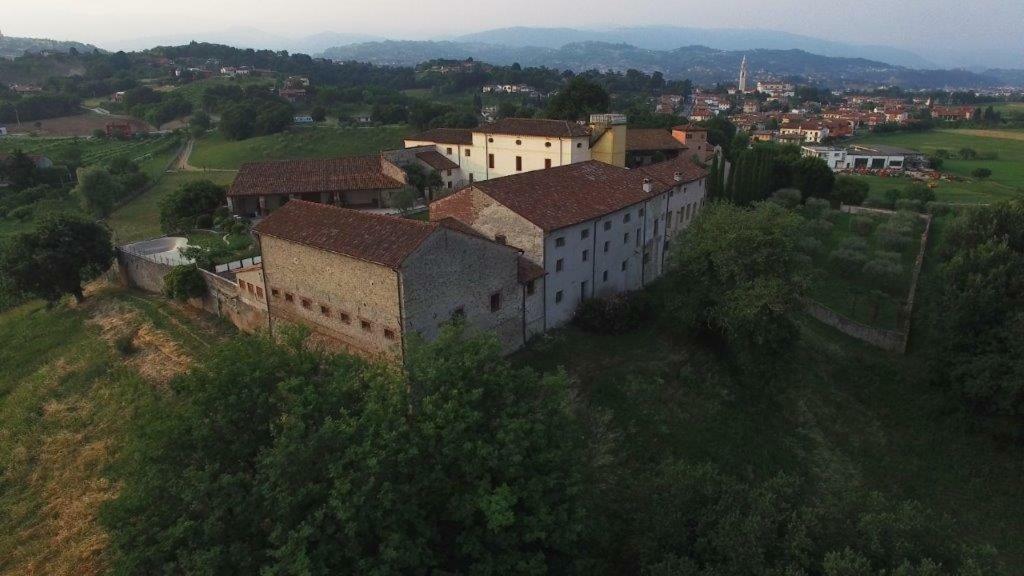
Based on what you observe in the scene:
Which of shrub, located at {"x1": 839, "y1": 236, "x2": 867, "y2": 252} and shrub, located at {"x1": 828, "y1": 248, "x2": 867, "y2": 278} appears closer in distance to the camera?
shrub, located at {"x1": 828, "y1": 248, "x2": 867, "y2": 278}

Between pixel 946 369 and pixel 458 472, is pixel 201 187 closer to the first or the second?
pixel 458 472

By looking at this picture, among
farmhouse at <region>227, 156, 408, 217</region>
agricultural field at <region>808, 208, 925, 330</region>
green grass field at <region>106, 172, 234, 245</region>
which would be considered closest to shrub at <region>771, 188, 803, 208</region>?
agricultural field at <region>808, 208, 925, 330</region>

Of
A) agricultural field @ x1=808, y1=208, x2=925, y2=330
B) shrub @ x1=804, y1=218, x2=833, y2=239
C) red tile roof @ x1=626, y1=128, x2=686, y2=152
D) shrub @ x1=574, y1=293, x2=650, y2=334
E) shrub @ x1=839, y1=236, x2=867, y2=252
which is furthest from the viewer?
red tile roof @ x1=626, y1=128, x2=686, y2=152

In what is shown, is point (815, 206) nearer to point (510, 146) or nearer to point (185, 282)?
point (510, 146)

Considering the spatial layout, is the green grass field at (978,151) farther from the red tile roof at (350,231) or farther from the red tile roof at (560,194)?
the red tile roof at (350,231)

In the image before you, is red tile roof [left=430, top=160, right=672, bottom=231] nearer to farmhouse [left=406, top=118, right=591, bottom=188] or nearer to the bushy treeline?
farmhouse [left=406, top=118, right=591, bottom=188]

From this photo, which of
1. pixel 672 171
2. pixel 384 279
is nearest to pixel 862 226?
pixel 672 171

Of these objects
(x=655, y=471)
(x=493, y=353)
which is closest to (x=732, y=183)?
(x=655, y=471)
